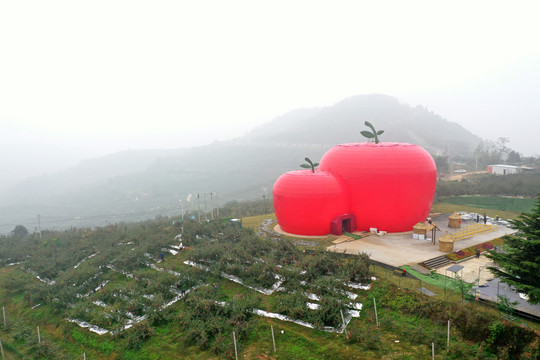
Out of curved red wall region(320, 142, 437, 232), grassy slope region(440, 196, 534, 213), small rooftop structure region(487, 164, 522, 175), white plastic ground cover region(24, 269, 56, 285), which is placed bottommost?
white plastic ground cover region(24, 269, 56, 285)

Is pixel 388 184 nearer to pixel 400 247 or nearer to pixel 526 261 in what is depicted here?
pixel 400 247

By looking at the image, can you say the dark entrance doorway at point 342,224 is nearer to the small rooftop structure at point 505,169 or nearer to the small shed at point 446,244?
the small shed at point 446,244

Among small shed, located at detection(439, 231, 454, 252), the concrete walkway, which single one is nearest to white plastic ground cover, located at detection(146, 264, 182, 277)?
the concrete walkway

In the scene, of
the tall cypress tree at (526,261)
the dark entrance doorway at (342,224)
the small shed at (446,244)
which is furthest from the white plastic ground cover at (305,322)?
the dark entrance doorway at (342,224)

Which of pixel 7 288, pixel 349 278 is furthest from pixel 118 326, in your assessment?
pixel 7 288

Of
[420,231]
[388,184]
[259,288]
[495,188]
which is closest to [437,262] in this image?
[420,231]

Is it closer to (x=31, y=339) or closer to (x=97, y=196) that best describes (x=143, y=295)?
(x=31, y=339)

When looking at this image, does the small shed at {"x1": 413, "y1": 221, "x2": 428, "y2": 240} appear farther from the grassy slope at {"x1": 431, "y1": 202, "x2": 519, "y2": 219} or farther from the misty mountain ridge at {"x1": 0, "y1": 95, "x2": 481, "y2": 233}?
the misty mountain ridge at {"x1": 0, "y1": 95, "x2": 481, "y2": 233}
